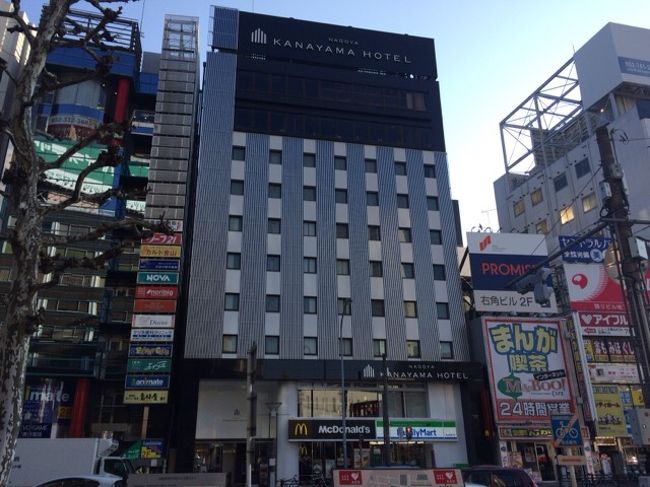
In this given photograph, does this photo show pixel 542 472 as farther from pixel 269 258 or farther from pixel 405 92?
pixel 405 92

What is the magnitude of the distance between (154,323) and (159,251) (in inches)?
224

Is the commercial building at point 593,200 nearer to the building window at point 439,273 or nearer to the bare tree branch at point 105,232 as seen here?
the building window at point 439,273

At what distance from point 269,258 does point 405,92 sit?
21.6 m

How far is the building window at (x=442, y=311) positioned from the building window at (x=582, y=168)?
26.4m

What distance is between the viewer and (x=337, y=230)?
4531 centimetres

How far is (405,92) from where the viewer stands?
52.6 m

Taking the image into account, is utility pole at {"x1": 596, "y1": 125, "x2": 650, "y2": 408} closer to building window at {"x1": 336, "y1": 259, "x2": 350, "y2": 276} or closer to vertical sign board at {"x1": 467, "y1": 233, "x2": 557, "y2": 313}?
vertical sign board at {"x1": 467, "y1": 233, "x2": 557, "y2": 313}

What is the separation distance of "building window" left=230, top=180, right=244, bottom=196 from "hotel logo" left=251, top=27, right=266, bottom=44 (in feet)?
48.0

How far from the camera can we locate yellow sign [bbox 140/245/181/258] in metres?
43.3

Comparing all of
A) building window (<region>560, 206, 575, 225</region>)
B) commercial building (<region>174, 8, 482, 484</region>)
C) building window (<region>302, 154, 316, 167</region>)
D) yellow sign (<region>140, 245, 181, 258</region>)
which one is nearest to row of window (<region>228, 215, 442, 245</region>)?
commercial building (<region>174, 8, 482, 484</region>)

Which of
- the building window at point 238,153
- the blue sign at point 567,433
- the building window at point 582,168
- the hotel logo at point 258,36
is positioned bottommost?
the blue sign at point 567,433

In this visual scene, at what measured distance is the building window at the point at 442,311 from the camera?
146ft

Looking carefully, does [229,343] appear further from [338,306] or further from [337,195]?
[337,195]

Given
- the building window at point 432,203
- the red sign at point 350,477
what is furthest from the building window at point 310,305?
the red sign at point 350,477
